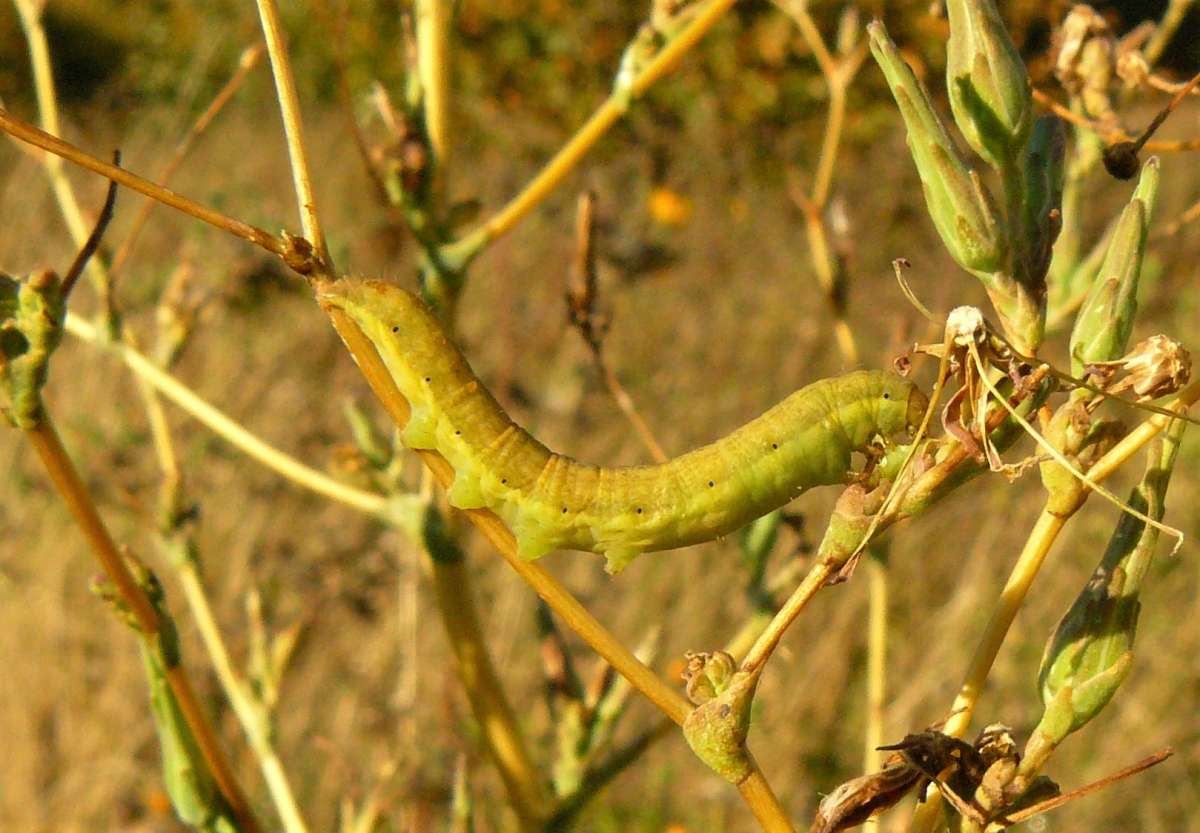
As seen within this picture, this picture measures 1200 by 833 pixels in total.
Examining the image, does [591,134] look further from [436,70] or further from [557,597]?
[557,597]

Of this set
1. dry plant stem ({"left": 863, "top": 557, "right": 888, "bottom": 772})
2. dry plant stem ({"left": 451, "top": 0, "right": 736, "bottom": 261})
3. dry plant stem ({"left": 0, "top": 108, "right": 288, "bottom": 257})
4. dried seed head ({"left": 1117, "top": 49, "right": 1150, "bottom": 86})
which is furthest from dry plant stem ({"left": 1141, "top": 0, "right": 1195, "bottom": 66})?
dry plant stem ({"left": 0, "top": 108, "right": 288, "bottom": 257})

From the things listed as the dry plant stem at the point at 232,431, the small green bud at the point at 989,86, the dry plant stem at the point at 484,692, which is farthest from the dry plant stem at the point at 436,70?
the small green bud at the point at 989,86

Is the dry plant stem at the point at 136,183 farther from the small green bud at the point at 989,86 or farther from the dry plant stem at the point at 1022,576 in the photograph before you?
the dry plant stem at the point at 1022,576

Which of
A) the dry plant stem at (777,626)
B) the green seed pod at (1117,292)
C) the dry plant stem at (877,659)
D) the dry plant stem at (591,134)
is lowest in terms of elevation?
the dry plant stem at (777,626)

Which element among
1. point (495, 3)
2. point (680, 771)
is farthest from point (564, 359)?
point (495, 3)

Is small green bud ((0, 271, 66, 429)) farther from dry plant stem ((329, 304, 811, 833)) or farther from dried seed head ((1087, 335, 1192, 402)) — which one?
dried seed head ((1087, 335, 1192, 402))

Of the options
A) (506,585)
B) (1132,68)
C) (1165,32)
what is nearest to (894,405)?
(1132,68)
